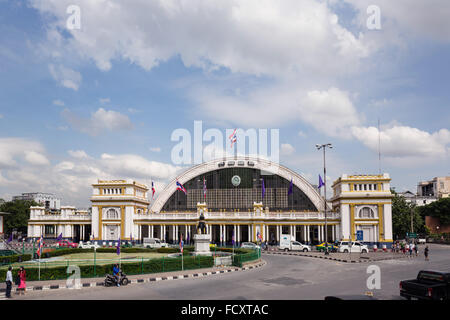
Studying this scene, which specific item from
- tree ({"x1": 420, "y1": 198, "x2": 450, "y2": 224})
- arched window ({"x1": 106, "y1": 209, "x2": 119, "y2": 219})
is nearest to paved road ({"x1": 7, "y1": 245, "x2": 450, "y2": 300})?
arched window ({"x1": 106, "y1": 209, "x2": 119, "y2": 219})

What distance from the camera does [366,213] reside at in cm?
7025

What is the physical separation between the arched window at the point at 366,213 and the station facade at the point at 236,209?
8 cm

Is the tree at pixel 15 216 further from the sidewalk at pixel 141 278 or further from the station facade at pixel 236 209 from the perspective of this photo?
the sidewalk at pixel 141 278

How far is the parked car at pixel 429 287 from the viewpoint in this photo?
58.3 feet

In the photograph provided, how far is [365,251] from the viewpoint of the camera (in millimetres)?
56625

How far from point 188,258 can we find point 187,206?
5636 centimetres

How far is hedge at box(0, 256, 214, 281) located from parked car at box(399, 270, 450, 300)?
18862mm

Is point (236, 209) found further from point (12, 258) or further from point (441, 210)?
point (441, 210)

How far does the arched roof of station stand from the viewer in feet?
291

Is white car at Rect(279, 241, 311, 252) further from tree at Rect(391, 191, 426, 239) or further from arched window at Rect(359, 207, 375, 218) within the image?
tree at Rect(391, 191, 426, 239)

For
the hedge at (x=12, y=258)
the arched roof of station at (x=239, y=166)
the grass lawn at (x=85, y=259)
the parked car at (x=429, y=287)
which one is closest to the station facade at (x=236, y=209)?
the arched roof of station at (x=239, y=166)

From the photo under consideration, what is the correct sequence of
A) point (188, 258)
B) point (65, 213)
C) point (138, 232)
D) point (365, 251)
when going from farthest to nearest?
point (65, 213) < point (138, 232) < point (365, 251) < point (188, 258)
